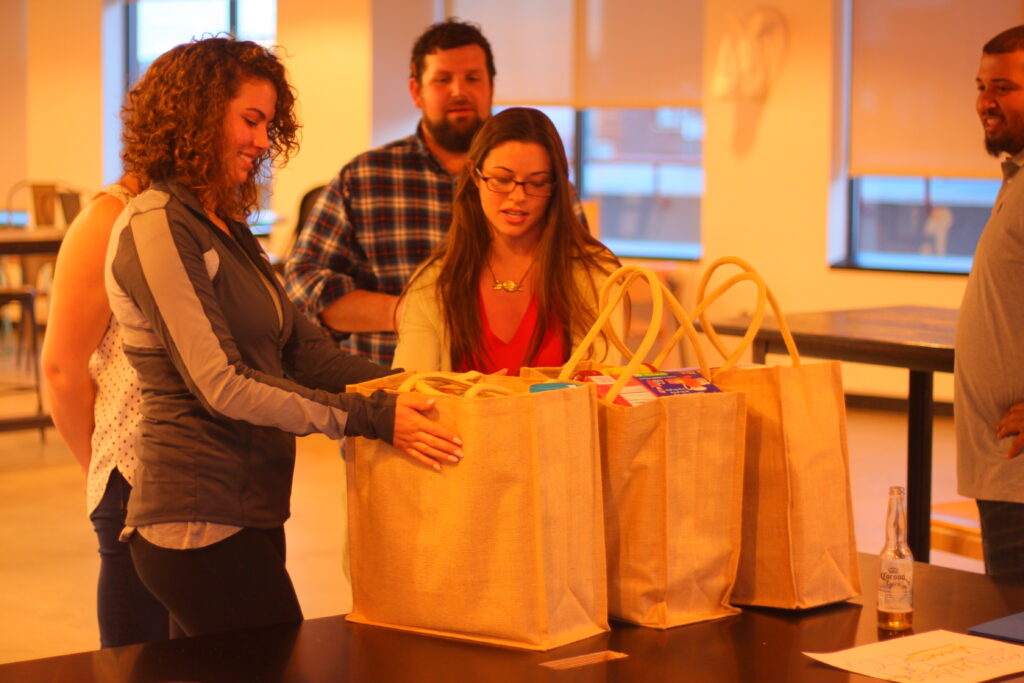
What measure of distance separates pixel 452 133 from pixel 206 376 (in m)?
1.27

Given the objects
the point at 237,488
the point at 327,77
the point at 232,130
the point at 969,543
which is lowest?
the point at 969,543

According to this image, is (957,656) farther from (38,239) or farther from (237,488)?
(38,239)

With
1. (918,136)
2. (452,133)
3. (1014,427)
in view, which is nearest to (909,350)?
(1014,427)

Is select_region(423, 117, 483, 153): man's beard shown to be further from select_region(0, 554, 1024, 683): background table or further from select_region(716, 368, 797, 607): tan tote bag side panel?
select_region(0, 554, 1024, 683): background table

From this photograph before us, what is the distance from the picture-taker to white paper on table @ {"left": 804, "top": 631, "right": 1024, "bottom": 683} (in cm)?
151

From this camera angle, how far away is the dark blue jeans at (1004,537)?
91.0 inches

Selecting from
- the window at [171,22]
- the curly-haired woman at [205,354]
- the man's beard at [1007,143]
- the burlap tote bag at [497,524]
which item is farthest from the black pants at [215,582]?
the window at [171,22]

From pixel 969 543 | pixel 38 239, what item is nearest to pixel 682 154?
pixel 38 239

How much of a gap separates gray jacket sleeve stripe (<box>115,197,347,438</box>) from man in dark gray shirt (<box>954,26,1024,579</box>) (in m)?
1.24

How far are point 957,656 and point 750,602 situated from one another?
28cm

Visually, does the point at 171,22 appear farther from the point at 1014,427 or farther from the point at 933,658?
the point at 933,658

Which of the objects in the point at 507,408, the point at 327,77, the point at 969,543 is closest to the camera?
the point at 507,408

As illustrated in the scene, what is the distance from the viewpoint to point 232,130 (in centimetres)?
188

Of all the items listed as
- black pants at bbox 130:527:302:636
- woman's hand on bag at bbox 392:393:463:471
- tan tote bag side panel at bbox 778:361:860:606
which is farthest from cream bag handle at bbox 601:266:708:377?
black pants at bbox 130:527:302:636
